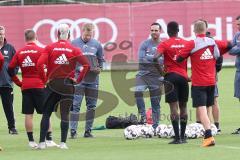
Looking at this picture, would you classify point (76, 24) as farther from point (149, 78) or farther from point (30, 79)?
point (30, 79)

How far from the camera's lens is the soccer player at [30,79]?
14.8 m

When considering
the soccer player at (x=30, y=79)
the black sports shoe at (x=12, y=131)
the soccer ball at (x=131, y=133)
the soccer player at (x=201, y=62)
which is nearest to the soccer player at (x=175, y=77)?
the soccer player at (x=201, y=62)

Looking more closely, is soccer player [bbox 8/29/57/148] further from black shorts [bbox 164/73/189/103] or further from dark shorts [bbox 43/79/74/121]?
black shorts [bbox 164/73/189/103]

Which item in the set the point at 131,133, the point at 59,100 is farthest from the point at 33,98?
the point at 131,133

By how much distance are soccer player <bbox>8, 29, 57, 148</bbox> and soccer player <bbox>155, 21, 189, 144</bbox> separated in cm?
220

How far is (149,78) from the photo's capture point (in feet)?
56.5

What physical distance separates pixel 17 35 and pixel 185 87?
20931mm

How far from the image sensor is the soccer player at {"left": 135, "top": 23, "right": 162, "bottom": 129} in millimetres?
16812

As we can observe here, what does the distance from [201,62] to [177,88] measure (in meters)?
0.73

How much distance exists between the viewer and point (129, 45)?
3538 cm

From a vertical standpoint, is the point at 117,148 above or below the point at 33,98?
below

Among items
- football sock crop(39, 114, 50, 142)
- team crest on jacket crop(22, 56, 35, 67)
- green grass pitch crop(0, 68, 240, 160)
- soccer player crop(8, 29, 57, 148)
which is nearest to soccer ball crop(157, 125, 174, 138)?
green grass pitch crop(0, 68, 240, 160)

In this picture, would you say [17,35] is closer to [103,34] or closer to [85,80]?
[103,34]

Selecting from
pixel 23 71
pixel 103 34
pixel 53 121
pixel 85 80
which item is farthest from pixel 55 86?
pixel 103 34
